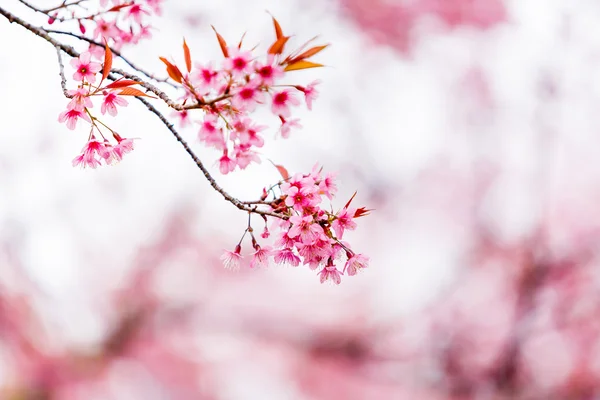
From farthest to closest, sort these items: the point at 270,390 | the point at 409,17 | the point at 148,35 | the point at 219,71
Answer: the point at 409,17 → the point at 270,390 → the point at 148,35 → the point at 219,71

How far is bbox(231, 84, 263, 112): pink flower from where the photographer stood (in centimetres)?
61

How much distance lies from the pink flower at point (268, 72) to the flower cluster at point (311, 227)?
158 mm

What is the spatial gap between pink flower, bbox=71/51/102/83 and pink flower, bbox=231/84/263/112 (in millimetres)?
202

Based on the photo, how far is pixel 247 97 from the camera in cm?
62

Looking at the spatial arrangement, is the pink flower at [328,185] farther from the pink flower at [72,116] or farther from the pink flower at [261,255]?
the pink flower at [72,116]

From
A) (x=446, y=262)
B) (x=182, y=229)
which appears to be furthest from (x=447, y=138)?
(x=182, y=229)

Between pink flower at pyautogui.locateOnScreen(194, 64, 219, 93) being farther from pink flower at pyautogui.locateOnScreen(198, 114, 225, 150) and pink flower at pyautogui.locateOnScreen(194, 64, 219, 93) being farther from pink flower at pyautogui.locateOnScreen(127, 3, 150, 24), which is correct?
pink flower at pyautogui.locateOnScreen(127, 3, 150, 24)

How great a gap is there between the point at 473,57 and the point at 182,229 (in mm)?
1223

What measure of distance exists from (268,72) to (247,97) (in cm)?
→ 4

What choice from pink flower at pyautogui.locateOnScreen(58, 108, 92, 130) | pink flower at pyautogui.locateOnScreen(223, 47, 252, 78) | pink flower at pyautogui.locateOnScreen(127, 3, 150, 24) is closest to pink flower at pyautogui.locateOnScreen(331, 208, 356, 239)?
pink flower at pyautogui.locateOnScreen(223, 47, 252, 78)

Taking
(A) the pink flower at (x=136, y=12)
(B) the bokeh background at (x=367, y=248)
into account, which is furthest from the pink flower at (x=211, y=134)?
(B) the bokeh background at (x=367, y=248)

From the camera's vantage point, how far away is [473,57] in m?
2.01

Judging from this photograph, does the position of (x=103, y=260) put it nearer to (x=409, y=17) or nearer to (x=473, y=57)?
(x=409, y=17)

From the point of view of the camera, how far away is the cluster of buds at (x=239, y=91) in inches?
23.8
